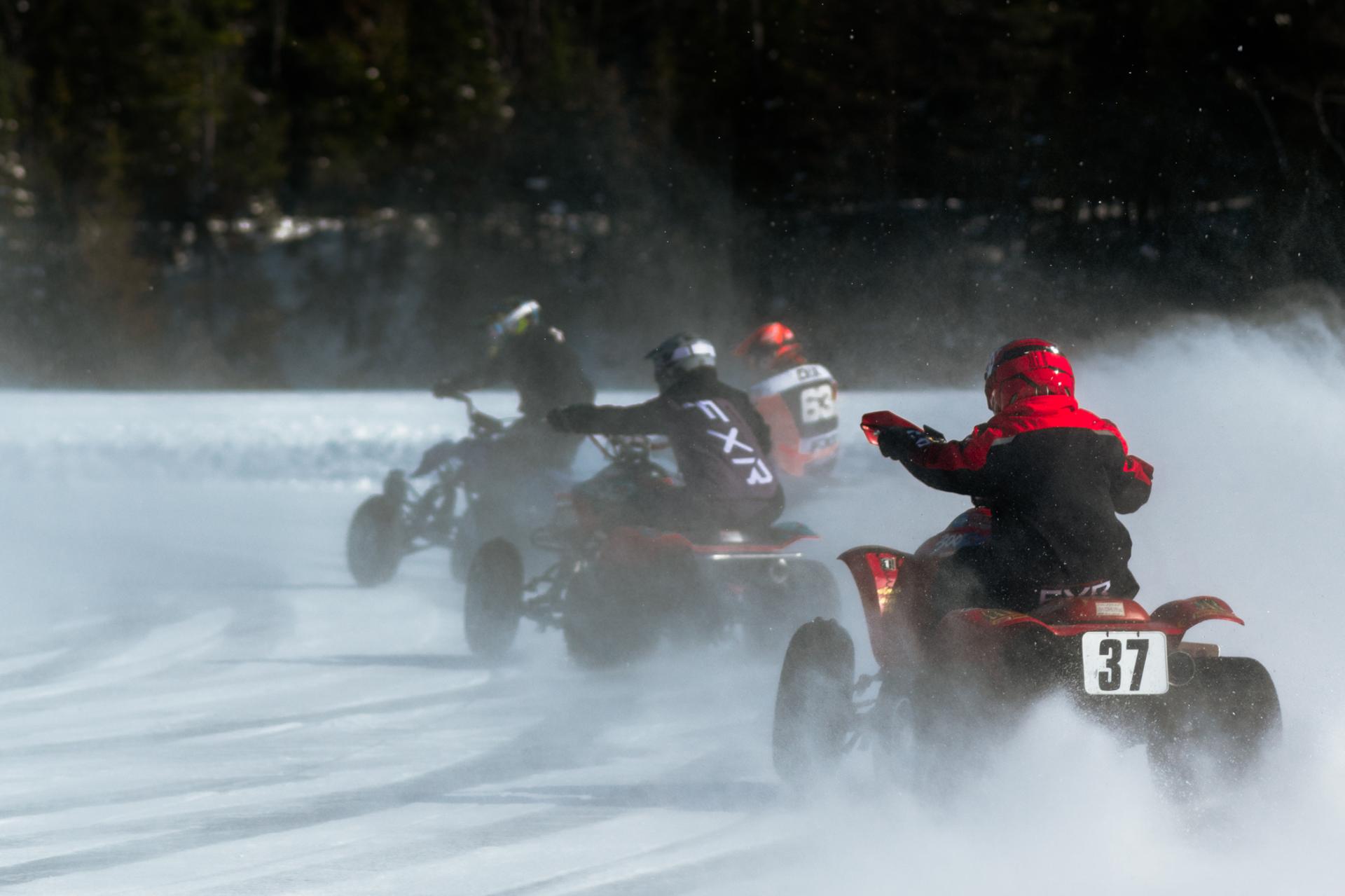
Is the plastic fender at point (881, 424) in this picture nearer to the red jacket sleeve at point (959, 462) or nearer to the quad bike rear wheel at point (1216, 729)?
the red jacket sleeve at point (959, 462)

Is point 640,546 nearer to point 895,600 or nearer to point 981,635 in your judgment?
point 895,600

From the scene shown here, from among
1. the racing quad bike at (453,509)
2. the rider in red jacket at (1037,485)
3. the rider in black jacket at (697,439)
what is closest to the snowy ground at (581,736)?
the racing quad bike at (453,509)

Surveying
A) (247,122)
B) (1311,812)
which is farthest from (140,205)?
(1311,812)

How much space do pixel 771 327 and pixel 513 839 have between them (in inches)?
292

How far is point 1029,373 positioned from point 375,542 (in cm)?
699

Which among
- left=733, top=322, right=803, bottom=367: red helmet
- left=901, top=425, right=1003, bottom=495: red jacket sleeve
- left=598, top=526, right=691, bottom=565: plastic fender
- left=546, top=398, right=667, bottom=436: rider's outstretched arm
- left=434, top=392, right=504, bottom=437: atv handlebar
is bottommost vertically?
left=598, top=526, right=691, bottom=565: plastic fender

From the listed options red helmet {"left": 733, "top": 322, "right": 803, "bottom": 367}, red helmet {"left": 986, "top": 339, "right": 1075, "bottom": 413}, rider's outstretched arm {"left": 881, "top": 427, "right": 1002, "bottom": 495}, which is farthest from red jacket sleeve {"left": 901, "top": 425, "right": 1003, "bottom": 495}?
red helmet {"left": 733, "top": 322, "right": 803, "bottom": 367}

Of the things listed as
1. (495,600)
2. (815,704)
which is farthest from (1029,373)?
(495,600)

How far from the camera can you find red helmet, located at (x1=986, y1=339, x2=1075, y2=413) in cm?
557

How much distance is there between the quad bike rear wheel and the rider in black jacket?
3744mm

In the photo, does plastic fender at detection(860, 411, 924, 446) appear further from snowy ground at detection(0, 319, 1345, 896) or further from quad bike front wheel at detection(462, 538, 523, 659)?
quad bike front wheel at detection(462, 538, 523, 659)

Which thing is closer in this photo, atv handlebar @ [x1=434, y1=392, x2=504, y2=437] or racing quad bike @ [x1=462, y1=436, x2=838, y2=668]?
racing quad bike @ [x1=462, y1=436, x2=838, y2=668]

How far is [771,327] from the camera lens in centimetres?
1251

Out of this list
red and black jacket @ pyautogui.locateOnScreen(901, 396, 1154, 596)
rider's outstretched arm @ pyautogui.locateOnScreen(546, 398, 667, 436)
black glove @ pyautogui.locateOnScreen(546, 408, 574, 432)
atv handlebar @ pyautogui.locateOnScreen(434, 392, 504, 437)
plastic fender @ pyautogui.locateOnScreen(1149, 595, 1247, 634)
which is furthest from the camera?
atv handlebar @ pyautogui.locateOnScreen(434, 392, 504, 437)
